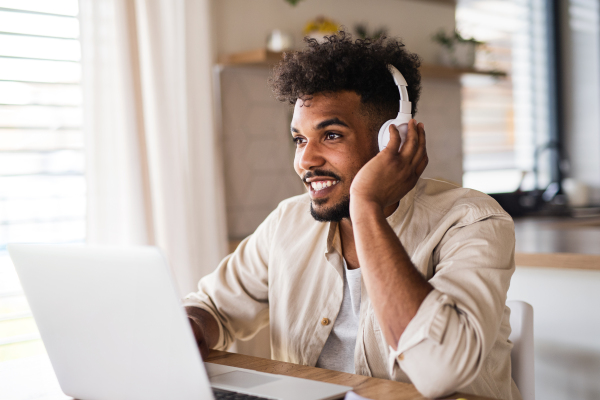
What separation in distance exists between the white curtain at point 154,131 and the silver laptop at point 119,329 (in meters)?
1.24

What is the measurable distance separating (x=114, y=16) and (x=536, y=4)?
3238mm

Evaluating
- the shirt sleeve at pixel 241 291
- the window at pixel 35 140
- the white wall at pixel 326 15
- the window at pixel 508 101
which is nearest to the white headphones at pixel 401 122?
the shirt sleeve at pixel 241 291

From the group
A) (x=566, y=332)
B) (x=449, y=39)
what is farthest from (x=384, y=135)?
(x=449, y=39)

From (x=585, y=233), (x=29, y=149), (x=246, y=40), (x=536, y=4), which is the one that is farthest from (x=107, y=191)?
(x=536, y=4)

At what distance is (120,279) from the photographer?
795 millimetres

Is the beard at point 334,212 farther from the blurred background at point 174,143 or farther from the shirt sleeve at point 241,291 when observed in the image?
the blurred background at point 174,143

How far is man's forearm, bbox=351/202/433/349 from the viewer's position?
37.2 inches

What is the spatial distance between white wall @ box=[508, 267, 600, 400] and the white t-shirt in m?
0.85

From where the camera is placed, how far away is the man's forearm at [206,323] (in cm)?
129

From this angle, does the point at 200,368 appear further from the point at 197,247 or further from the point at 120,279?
the point at 197,247

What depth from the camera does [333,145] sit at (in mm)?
1271

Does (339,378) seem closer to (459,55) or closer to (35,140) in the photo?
(35,140)

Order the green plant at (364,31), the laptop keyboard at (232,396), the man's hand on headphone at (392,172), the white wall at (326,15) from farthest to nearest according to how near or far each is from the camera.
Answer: the green plant at (364,31) < the white wall at (326,15) < the man's hand on headphone at (392,172) < the laptop keyboard at (232,396)

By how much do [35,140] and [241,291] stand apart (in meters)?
1.12
